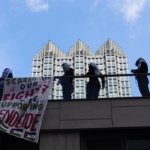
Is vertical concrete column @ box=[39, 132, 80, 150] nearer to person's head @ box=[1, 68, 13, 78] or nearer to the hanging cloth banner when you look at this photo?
the hanging cloth banner

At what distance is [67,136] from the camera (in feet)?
27.4

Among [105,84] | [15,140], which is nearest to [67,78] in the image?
[105,84]

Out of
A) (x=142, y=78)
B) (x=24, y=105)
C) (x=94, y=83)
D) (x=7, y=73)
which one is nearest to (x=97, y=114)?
(x=94, y=83)

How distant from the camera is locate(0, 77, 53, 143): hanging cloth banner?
8.16 meters

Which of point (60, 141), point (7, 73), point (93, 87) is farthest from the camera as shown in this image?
point (7, 73)

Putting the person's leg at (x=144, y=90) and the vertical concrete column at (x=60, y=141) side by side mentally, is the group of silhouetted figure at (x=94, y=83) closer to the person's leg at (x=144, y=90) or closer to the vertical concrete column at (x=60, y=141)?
the person's leg at (x=144, y=90)

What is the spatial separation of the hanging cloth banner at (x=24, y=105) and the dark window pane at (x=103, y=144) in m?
1.74

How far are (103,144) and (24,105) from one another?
9.25 feet

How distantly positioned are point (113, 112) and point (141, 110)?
89 cm

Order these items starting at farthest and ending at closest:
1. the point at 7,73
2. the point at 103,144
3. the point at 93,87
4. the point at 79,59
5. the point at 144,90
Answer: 1. the point at 79,59
2. the point at 7,73
3. the point at 93,87
4. the point at 144,90
5. the point at 103,144

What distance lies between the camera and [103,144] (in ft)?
27.5

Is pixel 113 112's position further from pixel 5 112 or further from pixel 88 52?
pixel 88 52

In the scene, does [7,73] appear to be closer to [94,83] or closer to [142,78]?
[94,83]

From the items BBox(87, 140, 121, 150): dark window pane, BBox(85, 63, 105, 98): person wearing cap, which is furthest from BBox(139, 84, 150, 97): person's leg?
BBox(87, 140, 121, 150): dark window pane
